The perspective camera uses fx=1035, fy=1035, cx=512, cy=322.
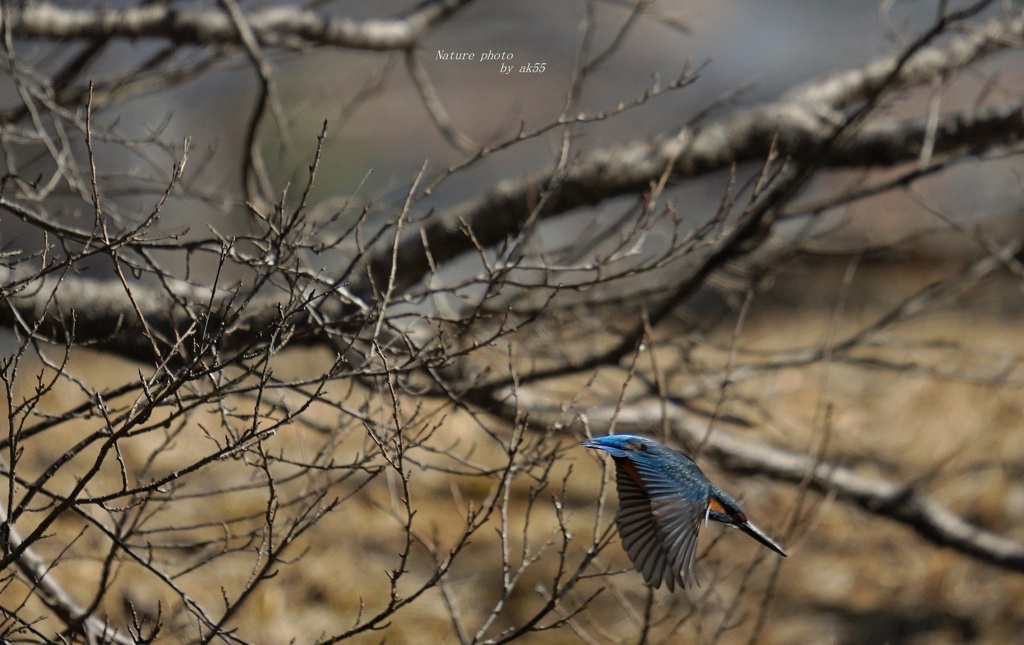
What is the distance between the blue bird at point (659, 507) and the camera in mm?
1777

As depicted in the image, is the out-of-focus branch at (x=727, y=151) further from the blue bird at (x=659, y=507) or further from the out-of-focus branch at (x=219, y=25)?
the blue bird at (x=659, y=507)

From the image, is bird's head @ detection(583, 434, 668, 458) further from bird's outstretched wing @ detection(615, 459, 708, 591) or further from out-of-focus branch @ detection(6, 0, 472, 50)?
out-of-focus branch @ detection(6, 0, 472, 50)

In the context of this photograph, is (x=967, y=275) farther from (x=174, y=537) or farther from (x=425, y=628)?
(x=174, y=537)

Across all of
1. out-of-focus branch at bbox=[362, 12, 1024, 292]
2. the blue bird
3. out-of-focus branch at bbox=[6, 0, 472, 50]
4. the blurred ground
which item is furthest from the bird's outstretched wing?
the blurred ground

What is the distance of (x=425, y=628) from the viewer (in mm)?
5504

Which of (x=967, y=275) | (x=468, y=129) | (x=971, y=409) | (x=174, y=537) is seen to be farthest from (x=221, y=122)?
(x=967, y=275)

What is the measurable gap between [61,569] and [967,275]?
462 cm

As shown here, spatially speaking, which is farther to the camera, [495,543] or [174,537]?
[495,543]

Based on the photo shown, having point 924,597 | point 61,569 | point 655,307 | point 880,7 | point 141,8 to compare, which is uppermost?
point 141,8

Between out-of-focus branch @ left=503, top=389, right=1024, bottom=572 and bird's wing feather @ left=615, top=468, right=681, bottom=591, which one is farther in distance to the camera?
out-of-focus branch @ left=503, top=389, right=1024, bottom=572

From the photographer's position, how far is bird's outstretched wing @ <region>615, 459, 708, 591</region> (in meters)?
1.77

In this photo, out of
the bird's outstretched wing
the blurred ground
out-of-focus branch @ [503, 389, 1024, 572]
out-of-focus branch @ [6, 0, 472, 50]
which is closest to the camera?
the bird's outstretched wing

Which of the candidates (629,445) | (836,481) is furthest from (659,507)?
(836,481)

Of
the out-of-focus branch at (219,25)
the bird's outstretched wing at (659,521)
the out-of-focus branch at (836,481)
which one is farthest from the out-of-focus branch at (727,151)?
the bird's outstretched wing at (659,521)
